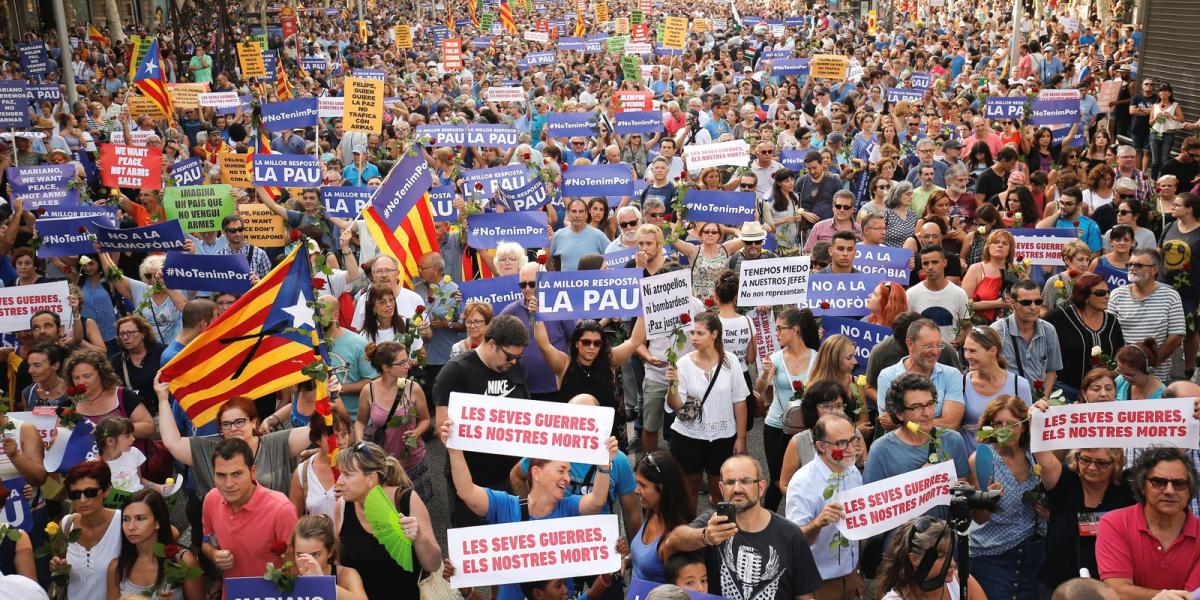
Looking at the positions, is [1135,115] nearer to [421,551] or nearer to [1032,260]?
[1032,260]

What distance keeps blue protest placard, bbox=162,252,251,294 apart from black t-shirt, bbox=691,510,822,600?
4907 millimetres

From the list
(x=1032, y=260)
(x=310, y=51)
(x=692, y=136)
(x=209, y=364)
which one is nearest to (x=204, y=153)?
(x=692, y=136)

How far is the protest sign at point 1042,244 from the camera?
970 centimetres

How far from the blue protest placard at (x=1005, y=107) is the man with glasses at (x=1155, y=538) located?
11.0 m

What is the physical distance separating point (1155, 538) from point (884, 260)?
14.5 feet

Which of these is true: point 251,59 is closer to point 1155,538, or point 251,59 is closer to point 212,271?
point 212,271

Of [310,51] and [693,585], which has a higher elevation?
[693,585]

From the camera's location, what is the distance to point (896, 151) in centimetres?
1388

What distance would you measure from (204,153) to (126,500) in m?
10.7

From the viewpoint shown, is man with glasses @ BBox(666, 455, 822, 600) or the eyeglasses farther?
the eyeglasses

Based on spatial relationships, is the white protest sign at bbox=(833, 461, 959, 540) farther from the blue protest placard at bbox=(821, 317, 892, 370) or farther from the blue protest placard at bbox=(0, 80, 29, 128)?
the blue protest placard at bbox=(0, 80, 29, 128)

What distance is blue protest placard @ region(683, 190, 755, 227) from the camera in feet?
Result: 37.4

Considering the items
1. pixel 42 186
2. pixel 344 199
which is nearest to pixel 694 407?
pixel 344 199

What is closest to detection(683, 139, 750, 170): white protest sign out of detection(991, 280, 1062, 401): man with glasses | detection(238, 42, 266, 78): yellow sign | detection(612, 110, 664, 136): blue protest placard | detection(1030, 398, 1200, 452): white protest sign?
detection(612, 110, 664, 136): blue protest placard
